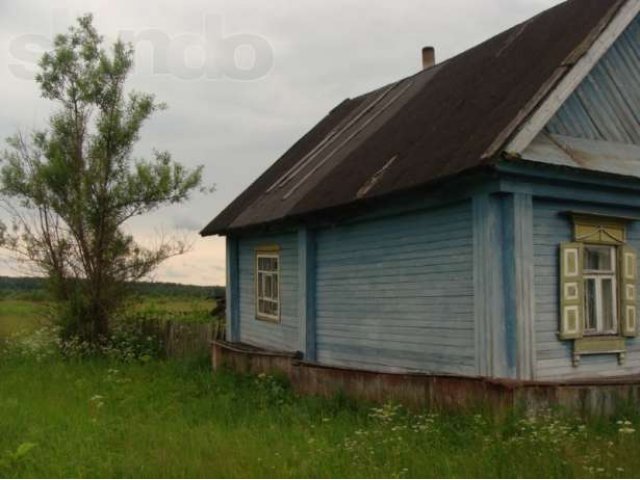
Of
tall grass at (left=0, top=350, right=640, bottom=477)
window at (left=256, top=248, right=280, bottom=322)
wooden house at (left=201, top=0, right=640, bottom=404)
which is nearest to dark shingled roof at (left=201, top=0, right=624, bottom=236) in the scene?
wooden house at (left=201, top=0, right=640, bottom=404)

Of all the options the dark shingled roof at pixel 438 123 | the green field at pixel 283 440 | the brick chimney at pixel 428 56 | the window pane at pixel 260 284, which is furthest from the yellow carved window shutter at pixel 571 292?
the brick chimney at pixel 428 56

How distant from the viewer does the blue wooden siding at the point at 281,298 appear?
39.6 ft

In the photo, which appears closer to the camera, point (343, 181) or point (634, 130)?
point (634, 130)

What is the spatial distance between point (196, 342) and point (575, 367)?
9650mm

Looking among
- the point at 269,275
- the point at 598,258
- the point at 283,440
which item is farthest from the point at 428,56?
the point at 283,440

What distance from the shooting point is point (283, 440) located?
6926 mm

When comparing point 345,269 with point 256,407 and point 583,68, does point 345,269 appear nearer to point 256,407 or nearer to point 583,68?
point 256,407

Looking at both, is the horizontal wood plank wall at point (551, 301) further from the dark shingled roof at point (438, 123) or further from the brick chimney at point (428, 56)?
the brick chimney at point (428, 56)

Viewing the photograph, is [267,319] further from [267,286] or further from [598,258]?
[598,258]

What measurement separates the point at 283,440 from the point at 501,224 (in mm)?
3230

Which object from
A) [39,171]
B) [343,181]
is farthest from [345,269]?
[39,171]

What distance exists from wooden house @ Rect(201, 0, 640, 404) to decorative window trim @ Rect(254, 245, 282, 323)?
145 cm

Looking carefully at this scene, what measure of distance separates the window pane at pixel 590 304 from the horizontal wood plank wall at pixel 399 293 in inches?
57.7

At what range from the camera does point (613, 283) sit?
8.48 metres
